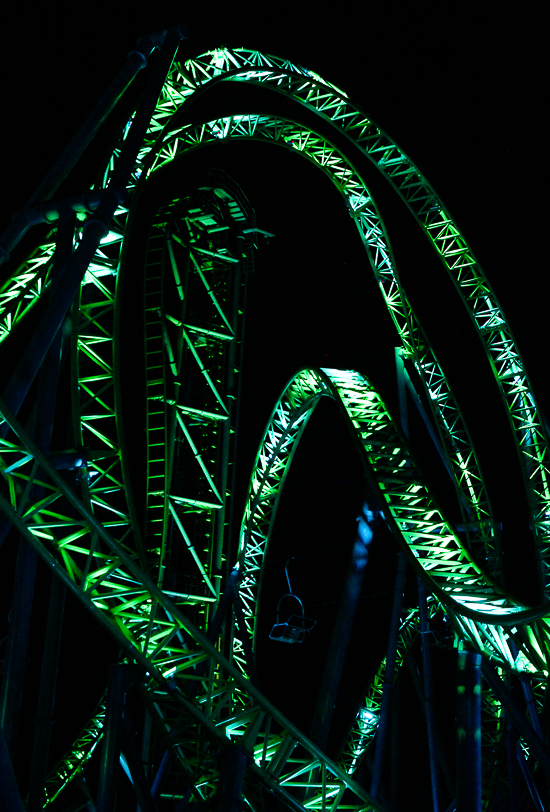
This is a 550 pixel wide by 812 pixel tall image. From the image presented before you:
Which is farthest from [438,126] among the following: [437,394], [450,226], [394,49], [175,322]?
[175,322]

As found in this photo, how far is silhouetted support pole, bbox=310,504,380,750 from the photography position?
14.6m

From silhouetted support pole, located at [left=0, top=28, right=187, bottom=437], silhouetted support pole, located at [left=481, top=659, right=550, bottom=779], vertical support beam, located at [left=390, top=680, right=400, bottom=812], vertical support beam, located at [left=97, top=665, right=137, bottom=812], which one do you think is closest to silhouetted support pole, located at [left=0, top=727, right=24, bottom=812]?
vertical support beam, located at [left=97, top=665, right=137, bottom=812]

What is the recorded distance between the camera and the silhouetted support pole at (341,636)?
14.6m

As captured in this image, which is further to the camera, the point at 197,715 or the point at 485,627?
the point at 485,627

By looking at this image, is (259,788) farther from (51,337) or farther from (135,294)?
(135,294)

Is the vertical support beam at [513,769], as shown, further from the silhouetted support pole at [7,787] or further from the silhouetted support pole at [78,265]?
the silhouetted support pole at [78,265]

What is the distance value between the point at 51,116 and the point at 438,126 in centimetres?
987

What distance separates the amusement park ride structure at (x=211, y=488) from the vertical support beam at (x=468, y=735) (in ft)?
0.09

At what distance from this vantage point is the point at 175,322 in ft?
47.2

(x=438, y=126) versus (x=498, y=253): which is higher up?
(x=438, y=126)

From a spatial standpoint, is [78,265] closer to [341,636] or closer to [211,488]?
[211,488]

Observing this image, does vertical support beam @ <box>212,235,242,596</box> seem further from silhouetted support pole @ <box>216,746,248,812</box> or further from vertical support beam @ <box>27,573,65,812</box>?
silhouetted support pole @ <box>216,746,248,812</box>

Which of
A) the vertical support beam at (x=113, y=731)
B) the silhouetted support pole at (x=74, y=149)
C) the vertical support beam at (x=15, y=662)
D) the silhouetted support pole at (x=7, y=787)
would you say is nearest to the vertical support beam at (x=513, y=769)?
the vertical support beam at (x=113, y=731)

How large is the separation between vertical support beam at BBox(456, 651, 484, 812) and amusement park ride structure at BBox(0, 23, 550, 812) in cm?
3
